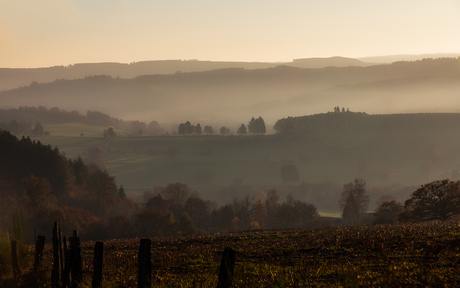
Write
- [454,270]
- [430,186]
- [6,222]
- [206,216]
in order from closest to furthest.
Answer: [454,270] → [430,186] → [6,222] → [206,216]

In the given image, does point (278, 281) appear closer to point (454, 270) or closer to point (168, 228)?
point (454, 270)

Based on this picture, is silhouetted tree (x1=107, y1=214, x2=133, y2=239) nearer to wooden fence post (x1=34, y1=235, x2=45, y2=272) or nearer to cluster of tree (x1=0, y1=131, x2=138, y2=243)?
cluster of tree (x1=0, y1=131, x2=138, y2=243)

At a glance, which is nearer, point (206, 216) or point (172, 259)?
point (172, 259)

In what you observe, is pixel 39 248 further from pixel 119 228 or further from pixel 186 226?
pixel 186 226

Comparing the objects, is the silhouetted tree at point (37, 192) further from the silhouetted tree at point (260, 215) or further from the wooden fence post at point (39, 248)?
the wooden fence post at point (39, 248)

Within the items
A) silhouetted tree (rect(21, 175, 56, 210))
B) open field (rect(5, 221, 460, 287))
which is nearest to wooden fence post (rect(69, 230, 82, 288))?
open field (rect(5, 221, 460, 287))

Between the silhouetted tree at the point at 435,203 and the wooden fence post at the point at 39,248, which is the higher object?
the wooden fence post at the point at 39,248

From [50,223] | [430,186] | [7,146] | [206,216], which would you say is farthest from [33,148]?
[430,186]

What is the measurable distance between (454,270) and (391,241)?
8.83 m

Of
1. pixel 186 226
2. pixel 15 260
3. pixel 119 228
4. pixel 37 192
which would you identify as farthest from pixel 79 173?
pixel 15 260

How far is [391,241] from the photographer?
68.0 feet

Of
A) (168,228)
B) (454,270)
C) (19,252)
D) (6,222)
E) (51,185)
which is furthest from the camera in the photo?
(51,185)

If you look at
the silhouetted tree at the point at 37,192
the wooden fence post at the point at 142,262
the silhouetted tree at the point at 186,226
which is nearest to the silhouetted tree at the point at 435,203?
the wooden fence post at the point at 142,262

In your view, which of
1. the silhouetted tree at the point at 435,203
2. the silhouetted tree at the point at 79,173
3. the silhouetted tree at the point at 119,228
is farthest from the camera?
the silhouetted tree at the point at 79,173
